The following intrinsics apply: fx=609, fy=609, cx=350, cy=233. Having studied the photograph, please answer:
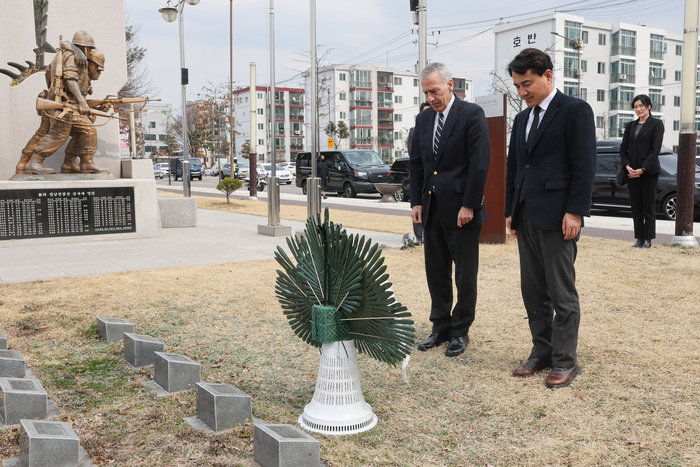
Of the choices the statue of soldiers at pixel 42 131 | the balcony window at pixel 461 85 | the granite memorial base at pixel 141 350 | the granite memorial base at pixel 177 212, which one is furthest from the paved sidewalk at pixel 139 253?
the balcony window at pixel 461 85

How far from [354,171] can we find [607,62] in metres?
45.5

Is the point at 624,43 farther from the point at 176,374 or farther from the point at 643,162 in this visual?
the point at 176,374

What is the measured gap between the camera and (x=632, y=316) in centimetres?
486

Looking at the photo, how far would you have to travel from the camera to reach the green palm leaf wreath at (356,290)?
2.88 m

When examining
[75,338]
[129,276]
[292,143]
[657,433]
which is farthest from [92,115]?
[292,143]

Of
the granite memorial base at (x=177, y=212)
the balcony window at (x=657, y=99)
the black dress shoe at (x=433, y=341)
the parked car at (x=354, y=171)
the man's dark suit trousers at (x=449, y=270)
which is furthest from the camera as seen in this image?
the balcony window at (x=657, y=99)

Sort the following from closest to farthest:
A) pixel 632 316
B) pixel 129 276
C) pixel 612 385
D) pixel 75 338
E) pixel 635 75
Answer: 1. pixel 612 385
2. pixel 75 338
3. pixel 632 316
4. pixel 129 276
5. pixel 635 75

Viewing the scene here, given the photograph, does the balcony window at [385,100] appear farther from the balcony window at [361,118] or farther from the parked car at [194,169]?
the parked car at [194,169]

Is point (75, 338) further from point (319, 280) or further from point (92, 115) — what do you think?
point (92, 115)

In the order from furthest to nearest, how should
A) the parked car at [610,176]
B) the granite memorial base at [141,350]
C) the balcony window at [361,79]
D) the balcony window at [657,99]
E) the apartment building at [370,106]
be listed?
the balcony window at [361,79] → the apartment building at [370,106] → the balcony window at [657,99] → the parked car at [610,176] → the granite memorial base at [141,350]

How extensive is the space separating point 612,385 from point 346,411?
1.57 metres

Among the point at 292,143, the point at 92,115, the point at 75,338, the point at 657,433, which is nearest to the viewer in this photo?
the point at 657,433

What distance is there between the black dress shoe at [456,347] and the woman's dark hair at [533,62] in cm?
176

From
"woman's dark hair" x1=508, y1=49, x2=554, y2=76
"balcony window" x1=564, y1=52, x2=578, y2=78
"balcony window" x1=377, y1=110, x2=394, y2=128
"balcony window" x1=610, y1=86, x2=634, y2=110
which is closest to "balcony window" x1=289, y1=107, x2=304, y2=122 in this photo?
"balcony window" x1=377, y1=110, x2=394, y2=128
